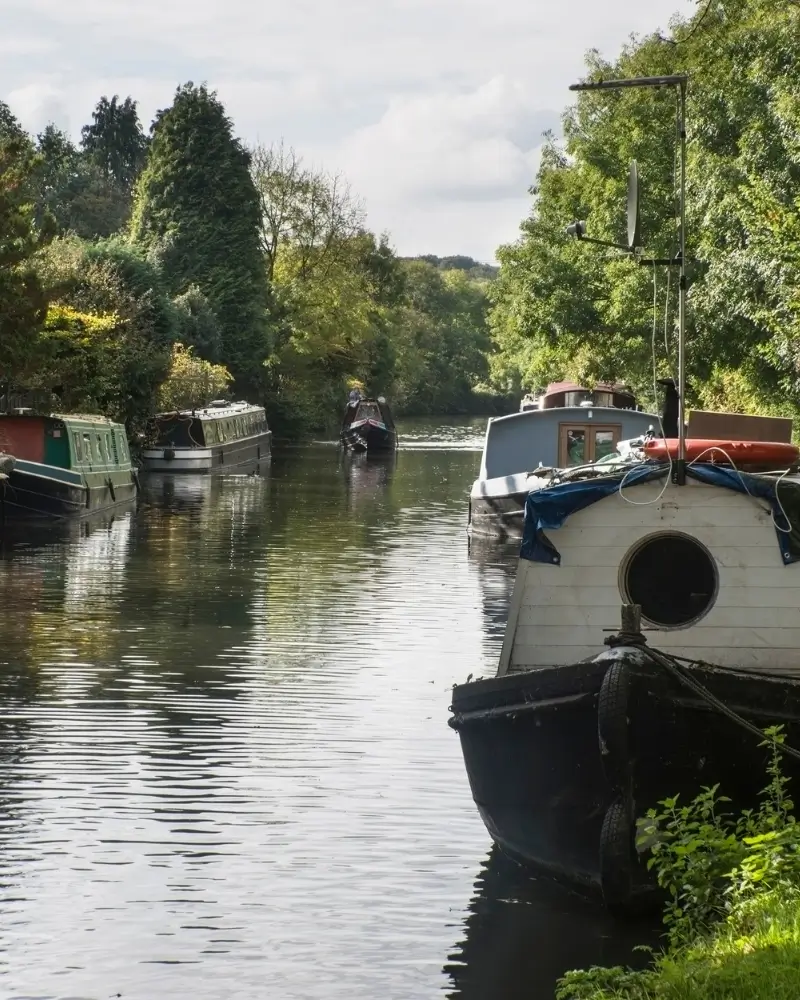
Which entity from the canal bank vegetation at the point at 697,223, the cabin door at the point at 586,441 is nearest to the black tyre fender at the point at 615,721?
the canal bank vegetation at the point at 697,223

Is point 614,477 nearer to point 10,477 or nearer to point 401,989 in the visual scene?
point 401,989

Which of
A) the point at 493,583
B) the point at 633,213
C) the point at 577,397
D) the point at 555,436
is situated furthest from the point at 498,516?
the point at 633,213

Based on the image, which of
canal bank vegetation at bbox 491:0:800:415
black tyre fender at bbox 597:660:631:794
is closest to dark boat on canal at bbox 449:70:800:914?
black tyre fender at bbox 597:660:631:794

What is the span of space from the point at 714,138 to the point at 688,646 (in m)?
28.5

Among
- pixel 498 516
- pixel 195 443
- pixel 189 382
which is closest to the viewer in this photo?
pixel 498 516

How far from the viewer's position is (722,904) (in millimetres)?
8445

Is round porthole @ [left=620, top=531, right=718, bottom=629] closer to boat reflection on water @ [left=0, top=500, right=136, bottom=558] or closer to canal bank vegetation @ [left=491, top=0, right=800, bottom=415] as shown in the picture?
canal bank vegetation @ [left=491, top=0, right=800, bottom=415]

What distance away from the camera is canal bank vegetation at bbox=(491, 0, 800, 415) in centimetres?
3197

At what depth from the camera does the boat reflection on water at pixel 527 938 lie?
331 inches

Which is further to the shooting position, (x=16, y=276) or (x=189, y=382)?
(x=189, y=382)

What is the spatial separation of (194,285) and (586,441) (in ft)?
120

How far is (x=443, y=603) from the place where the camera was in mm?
21938

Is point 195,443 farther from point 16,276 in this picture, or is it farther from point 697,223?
point 697,223

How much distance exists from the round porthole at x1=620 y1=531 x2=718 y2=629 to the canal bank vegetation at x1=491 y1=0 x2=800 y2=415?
9072 millimetres
